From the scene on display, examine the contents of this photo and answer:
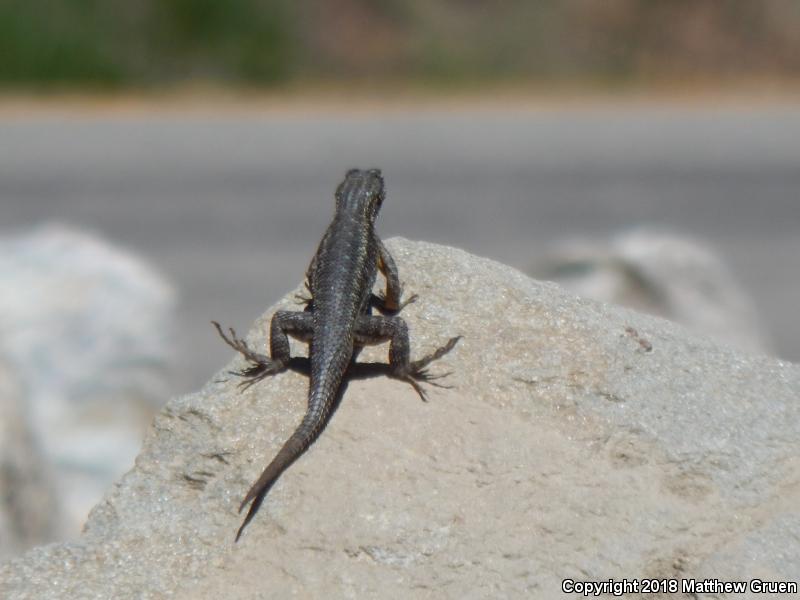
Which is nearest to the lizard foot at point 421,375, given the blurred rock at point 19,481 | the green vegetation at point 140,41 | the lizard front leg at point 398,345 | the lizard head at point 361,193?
the lizard front leg at point 398,345

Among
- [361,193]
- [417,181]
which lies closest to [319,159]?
[417,181]

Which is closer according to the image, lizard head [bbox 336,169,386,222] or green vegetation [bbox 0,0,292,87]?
lizard head [bbox 336,169,386,222]

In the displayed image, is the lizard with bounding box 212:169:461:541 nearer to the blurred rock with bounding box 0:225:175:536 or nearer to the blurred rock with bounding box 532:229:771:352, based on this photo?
the blurred rock with bounding box 0:225:175:536

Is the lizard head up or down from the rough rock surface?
up

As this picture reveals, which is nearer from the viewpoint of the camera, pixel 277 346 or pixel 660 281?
pixel 277 346

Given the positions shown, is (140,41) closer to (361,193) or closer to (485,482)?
(361,193)

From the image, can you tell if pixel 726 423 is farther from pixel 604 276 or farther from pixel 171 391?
pixel 171 391

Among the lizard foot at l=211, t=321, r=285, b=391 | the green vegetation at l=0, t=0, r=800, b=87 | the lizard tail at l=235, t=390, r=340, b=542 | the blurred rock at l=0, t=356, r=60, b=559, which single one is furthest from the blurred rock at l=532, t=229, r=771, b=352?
the green vegetation at l=0, t=0, r=800, b=87

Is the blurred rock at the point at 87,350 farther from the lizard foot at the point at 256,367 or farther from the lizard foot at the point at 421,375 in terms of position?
the lizard foot at the point at 421,375
